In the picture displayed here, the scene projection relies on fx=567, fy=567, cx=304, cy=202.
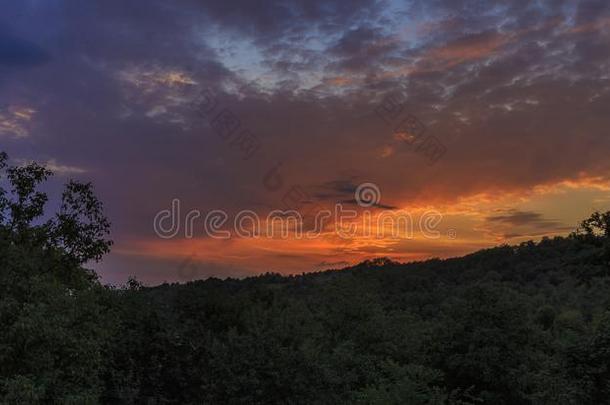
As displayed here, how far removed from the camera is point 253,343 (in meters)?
28.7

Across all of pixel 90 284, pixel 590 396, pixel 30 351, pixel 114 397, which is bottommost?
pixel 114 397

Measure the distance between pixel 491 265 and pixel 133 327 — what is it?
8547 cm

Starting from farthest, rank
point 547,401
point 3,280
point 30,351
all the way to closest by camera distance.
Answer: point 547,401, point 3,280, point 30,351

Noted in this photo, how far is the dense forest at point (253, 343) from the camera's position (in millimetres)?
16484

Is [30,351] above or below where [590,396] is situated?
above

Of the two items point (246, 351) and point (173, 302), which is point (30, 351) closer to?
point (246, 351)

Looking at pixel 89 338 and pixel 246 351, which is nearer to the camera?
pixel 89 338

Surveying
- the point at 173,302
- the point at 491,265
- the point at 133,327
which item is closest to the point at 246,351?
the point at 133,327

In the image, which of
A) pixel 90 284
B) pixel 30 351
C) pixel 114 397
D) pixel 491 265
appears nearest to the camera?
pixel 30 351

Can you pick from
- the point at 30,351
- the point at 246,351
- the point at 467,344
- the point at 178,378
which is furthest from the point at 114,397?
the point at 467,344

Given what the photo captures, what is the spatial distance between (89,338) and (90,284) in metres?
6.13

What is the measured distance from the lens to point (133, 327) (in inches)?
1377

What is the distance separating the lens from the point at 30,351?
15.6m

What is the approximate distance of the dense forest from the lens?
16.5 m
